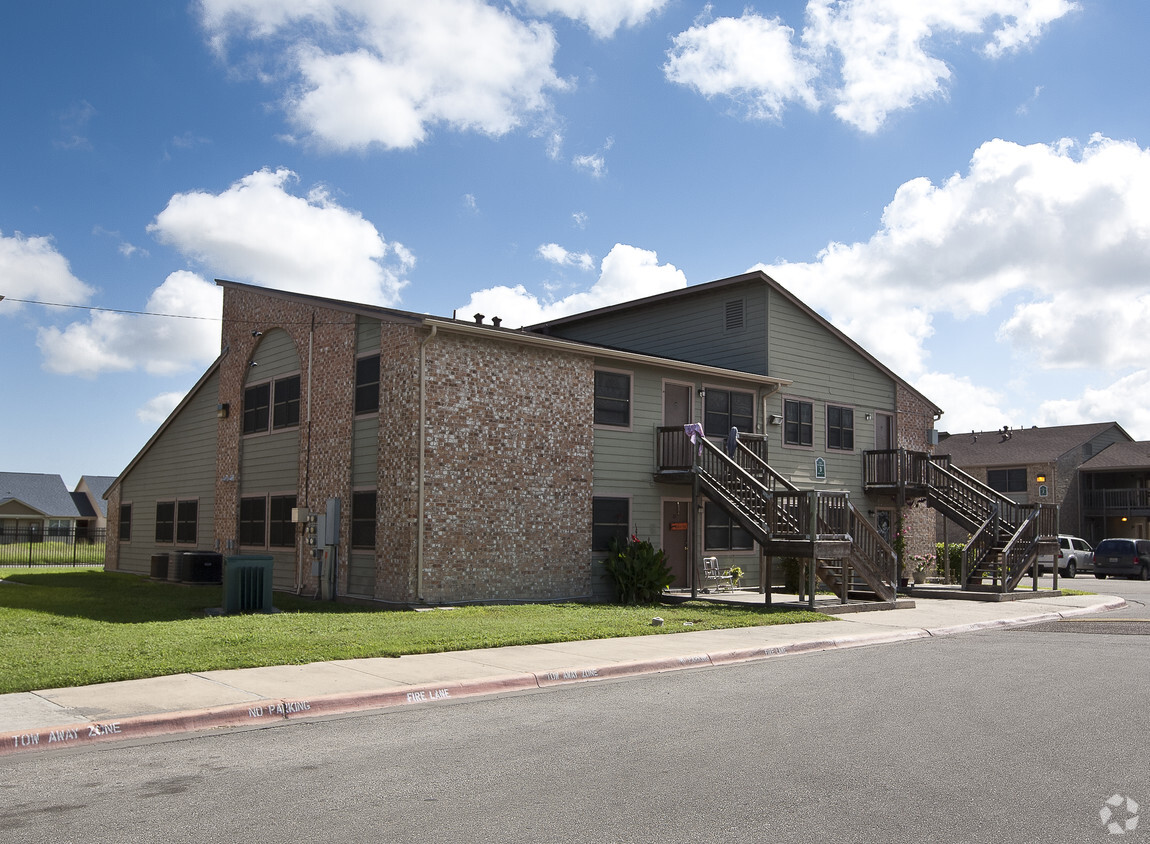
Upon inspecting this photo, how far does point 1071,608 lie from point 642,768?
17.9m

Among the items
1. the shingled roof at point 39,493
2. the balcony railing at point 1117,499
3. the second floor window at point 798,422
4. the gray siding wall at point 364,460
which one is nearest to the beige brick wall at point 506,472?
the gray siding wall at point 364,460

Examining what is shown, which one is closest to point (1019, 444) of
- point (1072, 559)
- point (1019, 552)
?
point (1072, 559)

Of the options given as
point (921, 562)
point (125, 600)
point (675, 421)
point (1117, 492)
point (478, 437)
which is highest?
point (675, 421)

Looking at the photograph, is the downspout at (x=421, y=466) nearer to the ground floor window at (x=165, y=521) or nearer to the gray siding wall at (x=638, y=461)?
the gray siding wall at (x=638, y=461)

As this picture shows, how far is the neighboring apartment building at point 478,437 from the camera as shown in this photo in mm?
18406

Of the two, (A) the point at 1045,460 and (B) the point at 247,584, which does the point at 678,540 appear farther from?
(A) the point at 1045,460

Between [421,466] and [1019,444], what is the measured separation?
4655 cm

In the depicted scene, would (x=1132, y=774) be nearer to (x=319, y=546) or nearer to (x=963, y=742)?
(x=963, y=742)

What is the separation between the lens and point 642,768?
6.64 m

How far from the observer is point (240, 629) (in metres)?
13.7

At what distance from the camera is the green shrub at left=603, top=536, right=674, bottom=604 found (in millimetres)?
19859

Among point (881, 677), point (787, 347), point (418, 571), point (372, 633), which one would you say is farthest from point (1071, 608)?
point (372, 633)

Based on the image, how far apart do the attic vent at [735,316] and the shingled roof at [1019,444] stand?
1158 inches

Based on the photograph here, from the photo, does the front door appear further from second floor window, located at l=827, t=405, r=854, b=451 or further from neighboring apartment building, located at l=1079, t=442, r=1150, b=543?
neighboring apartment building, located at l=1079, t=442, r=1150, b=543
